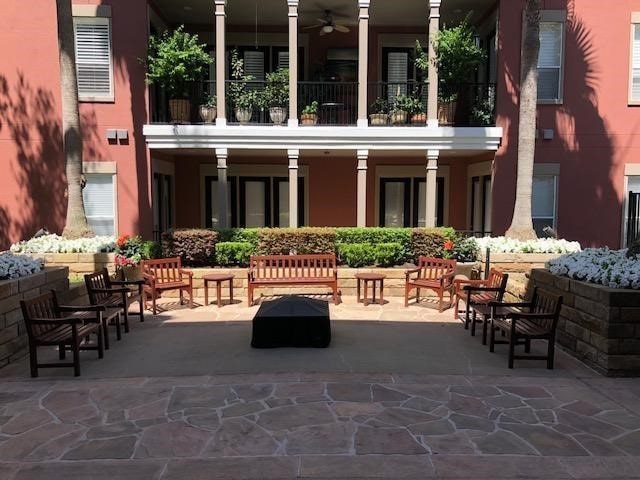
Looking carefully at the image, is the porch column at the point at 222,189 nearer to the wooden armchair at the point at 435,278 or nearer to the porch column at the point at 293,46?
the porch column at the point at 293,46

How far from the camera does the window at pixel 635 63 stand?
497 inches

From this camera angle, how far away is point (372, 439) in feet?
14.0

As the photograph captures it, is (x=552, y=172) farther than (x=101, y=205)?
Yes

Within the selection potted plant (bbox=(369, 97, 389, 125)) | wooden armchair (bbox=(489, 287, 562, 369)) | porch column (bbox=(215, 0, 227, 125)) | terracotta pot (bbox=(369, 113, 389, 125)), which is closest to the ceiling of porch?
porch column (bbox=(215, 0, 227, 125))

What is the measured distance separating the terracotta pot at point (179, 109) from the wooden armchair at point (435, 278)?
674cm

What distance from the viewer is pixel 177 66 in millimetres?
11922

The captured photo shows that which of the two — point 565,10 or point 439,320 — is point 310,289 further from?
point 565,10

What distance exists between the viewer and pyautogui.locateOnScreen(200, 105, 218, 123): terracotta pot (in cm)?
1279

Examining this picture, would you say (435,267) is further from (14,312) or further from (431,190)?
(14,312)

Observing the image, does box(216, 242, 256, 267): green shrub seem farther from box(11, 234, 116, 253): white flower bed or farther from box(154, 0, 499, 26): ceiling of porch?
box(154, 0, 499, 26): ceiling of porch

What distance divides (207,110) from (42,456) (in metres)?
10.0

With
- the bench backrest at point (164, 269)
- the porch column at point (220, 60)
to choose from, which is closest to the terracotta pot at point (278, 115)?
the porch column at point (220, 60)

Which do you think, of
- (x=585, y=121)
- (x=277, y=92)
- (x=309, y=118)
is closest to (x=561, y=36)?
(x=585, y=121)

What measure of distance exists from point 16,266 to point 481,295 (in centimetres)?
670
